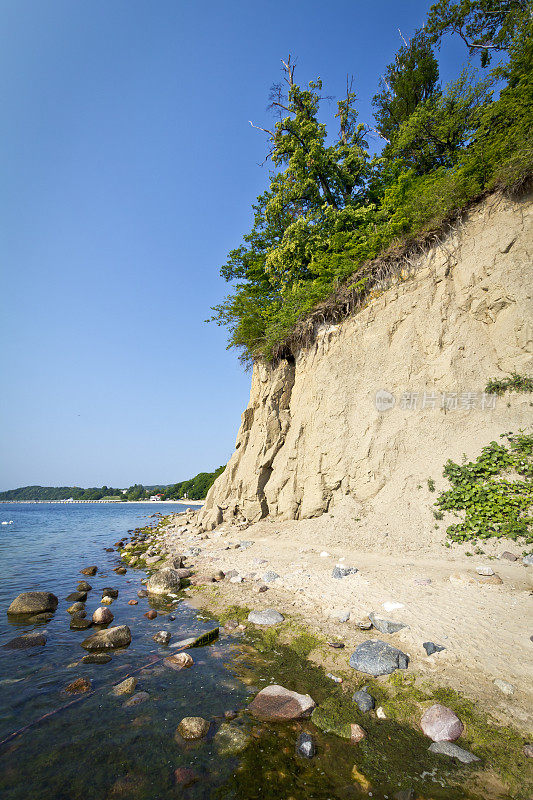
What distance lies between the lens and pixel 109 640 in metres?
5.43

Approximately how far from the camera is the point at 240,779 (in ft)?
9.46

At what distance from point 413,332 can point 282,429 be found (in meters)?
7.19

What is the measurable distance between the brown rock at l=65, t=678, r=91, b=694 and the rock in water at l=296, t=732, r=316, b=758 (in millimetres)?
2798

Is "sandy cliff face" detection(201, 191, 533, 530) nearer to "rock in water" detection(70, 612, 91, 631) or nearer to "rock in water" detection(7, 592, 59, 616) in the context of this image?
"rock in water" detection(70, 612, 91, 631)

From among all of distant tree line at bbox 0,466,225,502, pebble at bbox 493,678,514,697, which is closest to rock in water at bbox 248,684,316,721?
pebble at bbox 493,678,514,697

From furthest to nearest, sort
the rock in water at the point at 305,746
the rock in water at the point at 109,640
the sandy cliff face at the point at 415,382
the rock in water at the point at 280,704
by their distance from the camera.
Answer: the sandy cliff face at the point at 415,382, the rock in water at the point at 109,640, the rock in water at the point at 280,704, the rock in water at the point at 305,746

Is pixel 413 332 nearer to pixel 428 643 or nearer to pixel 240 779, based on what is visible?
pixel 428 643

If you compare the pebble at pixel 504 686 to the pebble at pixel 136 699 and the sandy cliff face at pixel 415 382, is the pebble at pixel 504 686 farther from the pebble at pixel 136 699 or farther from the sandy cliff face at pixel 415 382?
the sandy cliff face at pixel 415 382

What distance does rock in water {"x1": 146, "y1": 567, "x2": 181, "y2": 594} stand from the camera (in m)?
8.35

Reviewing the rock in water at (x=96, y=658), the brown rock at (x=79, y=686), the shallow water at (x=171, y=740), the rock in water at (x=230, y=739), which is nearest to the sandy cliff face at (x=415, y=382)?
the shallow water at (x=171, y=740)

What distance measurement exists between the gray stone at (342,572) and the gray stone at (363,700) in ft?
12.8

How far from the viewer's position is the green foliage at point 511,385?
9.82 meters

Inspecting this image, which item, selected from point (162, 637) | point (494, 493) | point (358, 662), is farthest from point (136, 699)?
point (494, 493)

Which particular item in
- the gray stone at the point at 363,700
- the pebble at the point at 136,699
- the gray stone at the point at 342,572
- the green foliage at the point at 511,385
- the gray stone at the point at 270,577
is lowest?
the gray stone at the point at 363,700
